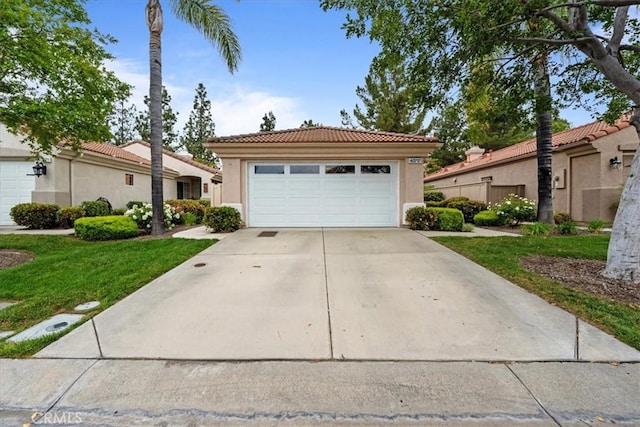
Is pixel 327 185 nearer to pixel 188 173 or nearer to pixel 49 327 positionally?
pixel 49 327

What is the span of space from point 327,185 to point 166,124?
36.0 meters

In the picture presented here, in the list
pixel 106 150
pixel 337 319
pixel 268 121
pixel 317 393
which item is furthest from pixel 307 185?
pixel 268 121

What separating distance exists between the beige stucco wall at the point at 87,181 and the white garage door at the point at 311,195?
26.6 ft

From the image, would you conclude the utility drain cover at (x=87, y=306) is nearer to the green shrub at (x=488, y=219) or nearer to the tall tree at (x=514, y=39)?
the tall tree at (x=514, y=39)

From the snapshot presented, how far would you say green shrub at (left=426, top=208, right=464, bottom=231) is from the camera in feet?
31.3

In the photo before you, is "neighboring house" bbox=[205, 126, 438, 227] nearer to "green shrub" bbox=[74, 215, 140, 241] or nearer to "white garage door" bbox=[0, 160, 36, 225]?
"green shrub" bbox=[74, 215, 140, 241]

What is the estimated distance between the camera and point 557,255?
633cm

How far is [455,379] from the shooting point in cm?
244

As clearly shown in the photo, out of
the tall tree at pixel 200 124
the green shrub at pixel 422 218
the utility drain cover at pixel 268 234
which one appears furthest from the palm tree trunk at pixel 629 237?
the tall tree at pixel 200 124

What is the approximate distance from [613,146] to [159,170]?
16.0 meters

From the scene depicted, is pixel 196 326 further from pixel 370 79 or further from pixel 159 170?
pixel 370 79

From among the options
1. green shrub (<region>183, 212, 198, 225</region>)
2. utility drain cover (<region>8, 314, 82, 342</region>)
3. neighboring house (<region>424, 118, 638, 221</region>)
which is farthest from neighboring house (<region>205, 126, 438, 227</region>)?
utility drain cover (<region>8, 314, 82, 342</region>)

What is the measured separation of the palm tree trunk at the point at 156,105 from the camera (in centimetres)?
895

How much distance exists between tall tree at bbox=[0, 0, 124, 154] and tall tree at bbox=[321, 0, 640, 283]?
5.36 m
